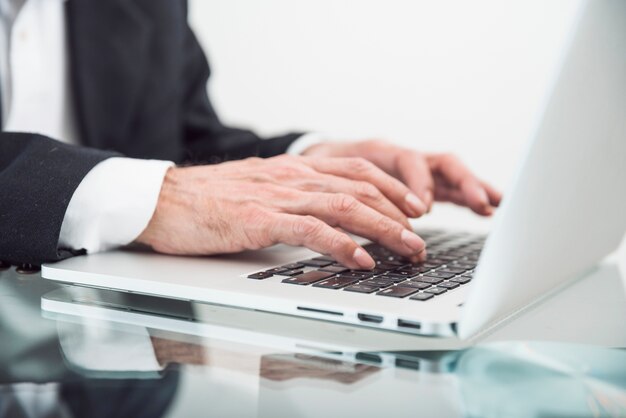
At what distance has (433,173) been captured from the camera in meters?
1.16

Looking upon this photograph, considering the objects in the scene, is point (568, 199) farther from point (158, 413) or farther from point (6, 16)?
point (6, 16)

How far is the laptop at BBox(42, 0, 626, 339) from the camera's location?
488 mm

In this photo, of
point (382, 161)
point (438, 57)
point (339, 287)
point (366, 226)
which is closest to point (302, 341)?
point (339, 287)

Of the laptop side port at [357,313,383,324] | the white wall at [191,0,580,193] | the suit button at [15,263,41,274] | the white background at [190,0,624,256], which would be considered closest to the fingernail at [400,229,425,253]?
the laptop side port at [357,313,383,324]

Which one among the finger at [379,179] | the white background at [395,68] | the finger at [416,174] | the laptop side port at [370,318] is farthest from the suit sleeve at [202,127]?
the white background at [395,68]

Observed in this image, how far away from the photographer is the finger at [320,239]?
2.27ft

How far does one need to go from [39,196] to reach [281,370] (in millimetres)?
371

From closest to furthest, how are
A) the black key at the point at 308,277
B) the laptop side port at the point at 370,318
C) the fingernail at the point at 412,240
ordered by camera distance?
the laptop side port at the point at 370,318
the black key at the point at 308,277
the fingernail at the point at 412,240

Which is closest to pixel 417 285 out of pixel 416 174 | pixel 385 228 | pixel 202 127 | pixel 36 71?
pixel 385 228

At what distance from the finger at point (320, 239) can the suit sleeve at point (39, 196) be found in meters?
0.20

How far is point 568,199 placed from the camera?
22.7 inches

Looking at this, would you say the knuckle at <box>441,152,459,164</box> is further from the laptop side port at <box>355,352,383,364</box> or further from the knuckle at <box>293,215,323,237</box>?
the laptop side port at <box>355,352,383,364</box>

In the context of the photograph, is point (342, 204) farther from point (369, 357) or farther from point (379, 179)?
point (369, 357)

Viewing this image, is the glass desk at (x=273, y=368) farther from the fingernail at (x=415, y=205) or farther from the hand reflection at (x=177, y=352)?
the fingernail at (x=415, y=205)
